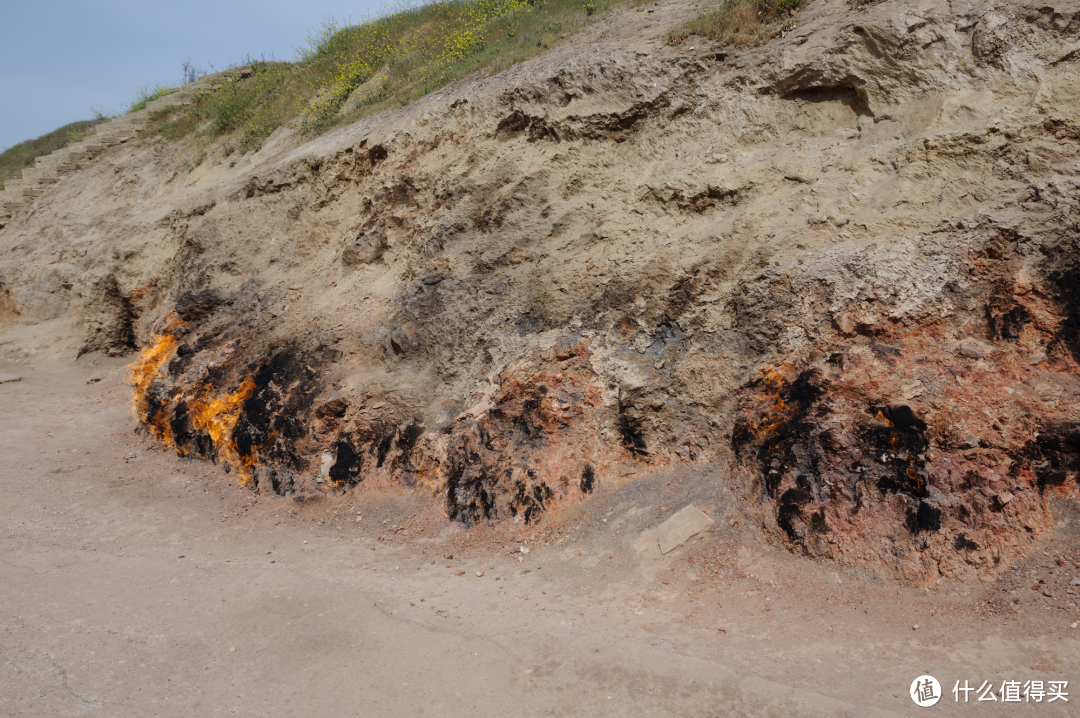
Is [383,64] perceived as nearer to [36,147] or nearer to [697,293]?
[697,293]

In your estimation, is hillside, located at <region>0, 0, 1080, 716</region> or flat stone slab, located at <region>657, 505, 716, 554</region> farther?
flat stone slab, located at <region>657, 505, 716, 554</region>

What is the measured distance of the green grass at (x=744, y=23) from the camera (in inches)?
319

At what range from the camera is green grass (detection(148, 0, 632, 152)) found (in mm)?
10945

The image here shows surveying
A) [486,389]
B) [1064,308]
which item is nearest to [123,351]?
[486,389]

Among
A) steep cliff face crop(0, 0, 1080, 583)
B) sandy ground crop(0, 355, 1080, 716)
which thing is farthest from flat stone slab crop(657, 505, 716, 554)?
steep cliff face crop(0, 0, 1080, 583)

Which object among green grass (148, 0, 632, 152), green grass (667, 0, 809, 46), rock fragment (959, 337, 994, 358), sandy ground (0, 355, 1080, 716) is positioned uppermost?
green grass (148, 0, 632, 152)

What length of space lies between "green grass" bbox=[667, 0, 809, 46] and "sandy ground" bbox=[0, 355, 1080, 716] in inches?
210

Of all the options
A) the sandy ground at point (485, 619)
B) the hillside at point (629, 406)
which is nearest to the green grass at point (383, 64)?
the hillside at point (629, 406)

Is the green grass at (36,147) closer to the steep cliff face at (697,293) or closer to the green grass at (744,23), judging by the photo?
the steep cliff face at (697,293)

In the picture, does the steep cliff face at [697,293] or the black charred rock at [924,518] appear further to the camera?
the steep cliff face at [697,293]

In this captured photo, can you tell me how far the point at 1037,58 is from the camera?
6.30m

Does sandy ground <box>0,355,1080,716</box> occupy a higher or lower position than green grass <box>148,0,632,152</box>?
lower

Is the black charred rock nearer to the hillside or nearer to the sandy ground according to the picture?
the hillside

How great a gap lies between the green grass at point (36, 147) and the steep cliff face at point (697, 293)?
10.7 metres
